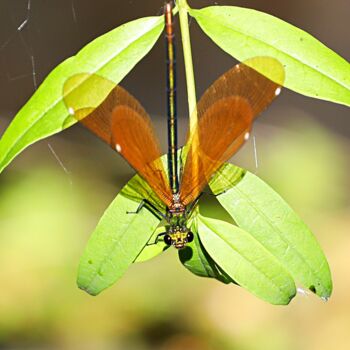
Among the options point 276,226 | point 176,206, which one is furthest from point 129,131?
point 276,226

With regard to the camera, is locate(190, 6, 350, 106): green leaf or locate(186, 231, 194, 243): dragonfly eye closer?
locate(190, 6, 350, 106): green leaf

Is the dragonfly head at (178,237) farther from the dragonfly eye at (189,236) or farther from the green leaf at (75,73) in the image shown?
the green leaf at (75,73)

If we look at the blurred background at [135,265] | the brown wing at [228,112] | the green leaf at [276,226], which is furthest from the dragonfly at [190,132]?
the blurred background at [135,265]

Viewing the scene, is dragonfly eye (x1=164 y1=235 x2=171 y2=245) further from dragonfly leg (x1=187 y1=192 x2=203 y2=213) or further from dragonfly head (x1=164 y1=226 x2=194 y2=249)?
dragonfly leg (x1=187 y1=192 x2=203 y2=213)

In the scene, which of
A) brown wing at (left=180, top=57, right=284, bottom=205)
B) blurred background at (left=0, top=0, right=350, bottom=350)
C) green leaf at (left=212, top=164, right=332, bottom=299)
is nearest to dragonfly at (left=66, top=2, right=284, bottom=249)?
brown wing at (left=180, top=57, right=284, bottom=205)

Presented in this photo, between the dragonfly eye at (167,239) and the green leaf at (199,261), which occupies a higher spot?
the dragonfly eye at (167,239)

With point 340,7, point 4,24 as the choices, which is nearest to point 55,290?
point 4,24
